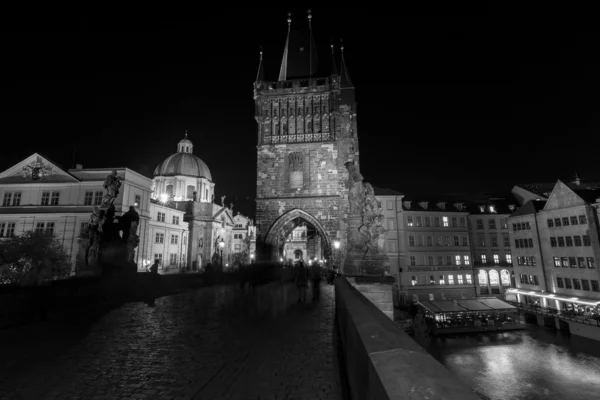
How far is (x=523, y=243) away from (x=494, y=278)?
6.18m

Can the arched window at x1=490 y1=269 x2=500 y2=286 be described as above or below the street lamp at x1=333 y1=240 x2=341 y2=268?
below

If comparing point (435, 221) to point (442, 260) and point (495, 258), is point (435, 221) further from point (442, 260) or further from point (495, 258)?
point (495, 258)

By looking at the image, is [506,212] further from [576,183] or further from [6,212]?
[6,212]

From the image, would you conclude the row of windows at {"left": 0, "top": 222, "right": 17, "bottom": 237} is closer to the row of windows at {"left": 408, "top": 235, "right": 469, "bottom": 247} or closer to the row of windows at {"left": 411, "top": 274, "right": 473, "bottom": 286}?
the row of windows at {"left": 408, "top": 235, "right": 469, "bottom": 247}

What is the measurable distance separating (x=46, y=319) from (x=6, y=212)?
38320mm

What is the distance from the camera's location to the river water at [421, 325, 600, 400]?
1838cm

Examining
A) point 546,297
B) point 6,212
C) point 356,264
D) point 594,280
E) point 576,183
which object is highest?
point 576,183

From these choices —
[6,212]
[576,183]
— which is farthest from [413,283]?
[6,212]

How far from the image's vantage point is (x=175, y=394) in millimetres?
4023

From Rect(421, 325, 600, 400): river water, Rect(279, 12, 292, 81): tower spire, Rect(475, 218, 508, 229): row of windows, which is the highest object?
Rect(279, 12, 292, 81): tower spire

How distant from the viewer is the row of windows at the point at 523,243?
36062 mm

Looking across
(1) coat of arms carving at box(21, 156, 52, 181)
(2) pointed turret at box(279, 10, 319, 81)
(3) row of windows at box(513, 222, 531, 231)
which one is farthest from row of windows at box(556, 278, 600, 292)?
(1) coat of arms carving at box(21, 156, 52, 181)

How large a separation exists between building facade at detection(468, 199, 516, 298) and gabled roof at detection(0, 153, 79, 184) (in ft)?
163

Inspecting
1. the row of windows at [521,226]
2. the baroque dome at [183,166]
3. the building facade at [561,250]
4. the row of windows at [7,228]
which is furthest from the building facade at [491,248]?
the row of windows at [7,228]
